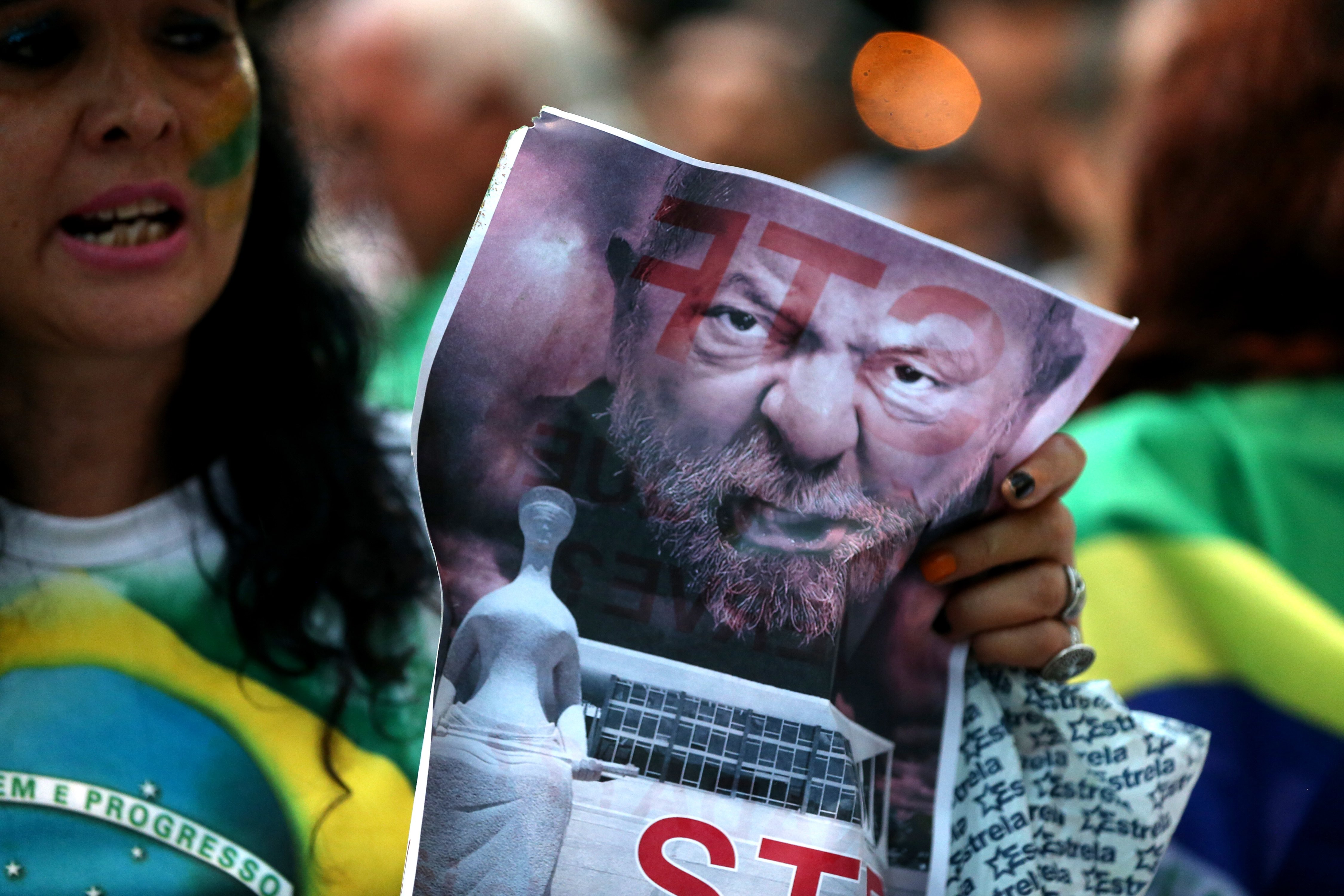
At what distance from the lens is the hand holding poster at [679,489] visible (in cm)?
84

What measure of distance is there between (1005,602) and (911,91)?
0.42 metres

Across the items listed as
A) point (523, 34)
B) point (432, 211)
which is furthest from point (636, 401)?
point (523, 34)

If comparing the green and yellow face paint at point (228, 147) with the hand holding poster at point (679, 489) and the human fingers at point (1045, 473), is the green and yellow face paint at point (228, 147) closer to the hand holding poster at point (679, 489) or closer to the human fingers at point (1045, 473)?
the hand holding poster at point (679, 489)

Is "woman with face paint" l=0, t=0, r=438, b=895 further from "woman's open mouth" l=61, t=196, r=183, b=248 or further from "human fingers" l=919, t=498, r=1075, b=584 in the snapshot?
"human fingers" l=919, t=498, r=1075, b=584

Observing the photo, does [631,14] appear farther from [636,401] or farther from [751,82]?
[636,401]

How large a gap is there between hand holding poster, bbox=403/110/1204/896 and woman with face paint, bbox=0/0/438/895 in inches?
11.1

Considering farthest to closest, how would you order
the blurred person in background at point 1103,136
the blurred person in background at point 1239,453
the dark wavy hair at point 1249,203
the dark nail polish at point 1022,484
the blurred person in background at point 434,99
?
the blurred person in background at point 434,99
the blurred person in background at point 1103,136
the dark wavy hair at point 1249,203
the blurred person in background at point 1239,453
the dark nail polish at point 1022,484

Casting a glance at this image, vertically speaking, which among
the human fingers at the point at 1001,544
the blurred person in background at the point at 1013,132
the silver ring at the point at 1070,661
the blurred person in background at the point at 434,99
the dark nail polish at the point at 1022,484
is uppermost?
the blurred person in background at the point at 1013,132

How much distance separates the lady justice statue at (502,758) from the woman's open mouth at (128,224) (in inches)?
18.8

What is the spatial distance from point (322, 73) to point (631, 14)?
7.87 feet

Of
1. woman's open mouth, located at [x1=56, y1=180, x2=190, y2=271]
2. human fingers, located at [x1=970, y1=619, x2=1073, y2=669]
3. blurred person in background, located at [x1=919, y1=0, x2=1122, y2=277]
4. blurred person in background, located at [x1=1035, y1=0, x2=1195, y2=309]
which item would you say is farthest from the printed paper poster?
blurred person in background, located at [x1=919, y1=0, x2=1122, y2=277]

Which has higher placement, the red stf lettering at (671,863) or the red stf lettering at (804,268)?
the red stf lettering at (804,268)

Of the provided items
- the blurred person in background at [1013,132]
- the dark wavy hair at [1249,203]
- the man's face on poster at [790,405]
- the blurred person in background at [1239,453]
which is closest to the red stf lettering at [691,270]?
the man's face on poster at [790,405]

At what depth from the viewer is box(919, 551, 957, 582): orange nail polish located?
94 centimetres
